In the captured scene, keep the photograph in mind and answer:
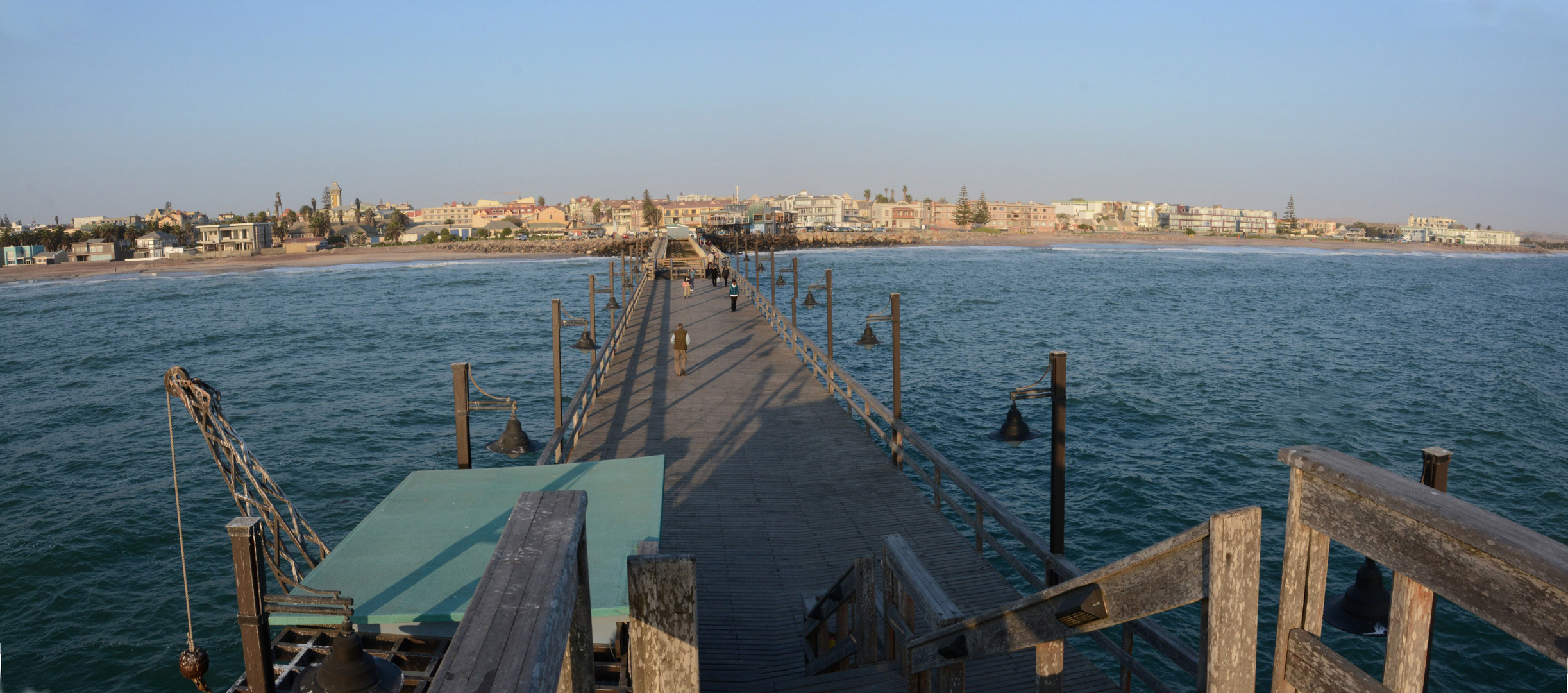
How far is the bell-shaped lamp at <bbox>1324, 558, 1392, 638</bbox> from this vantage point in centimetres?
673

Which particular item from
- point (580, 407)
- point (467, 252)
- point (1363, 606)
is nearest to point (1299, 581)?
point (1363, 606)

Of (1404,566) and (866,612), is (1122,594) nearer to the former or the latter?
(1404,566)

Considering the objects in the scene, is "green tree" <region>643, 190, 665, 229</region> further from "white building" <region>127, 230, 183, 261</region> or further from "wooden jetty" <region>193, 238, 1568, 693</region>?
"wooden jetty" <region>193, 238, 1568, 693</region>

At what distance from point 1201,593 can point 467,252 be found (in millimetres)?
148883

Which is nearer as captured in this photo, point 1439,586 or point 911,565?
point 1439,586

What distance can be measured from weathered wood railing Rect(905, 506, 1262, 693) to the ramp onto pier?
3216 mm

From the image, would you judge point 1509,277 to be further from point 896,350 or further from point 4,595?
point 4,595

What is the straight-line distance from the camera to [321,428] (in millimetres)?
25453

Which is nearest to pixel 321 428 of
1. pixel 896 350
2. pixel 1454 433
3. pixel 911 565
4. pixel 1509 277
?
pixel 896 350

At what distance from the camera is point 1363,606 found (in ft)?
22.2

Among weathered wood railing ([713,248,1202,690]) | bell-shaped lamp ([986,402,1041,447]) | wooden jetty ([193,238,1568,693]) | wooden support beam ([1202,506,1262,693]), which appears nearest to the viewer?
wooden jetty ([193,238,1568,693])

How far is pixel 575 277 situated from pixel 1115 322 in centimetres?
5385

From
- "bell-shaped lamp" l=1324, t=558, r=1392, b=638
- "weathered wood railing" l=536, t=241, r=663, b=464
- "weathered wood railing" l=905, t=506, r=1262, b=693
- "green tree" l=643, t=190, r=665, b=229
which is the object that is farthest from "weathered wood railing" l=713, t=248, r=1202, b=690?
"green tree" l=643, t=190, r=665, b=229

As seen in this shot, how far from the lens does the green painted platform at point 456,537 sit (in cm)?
634
